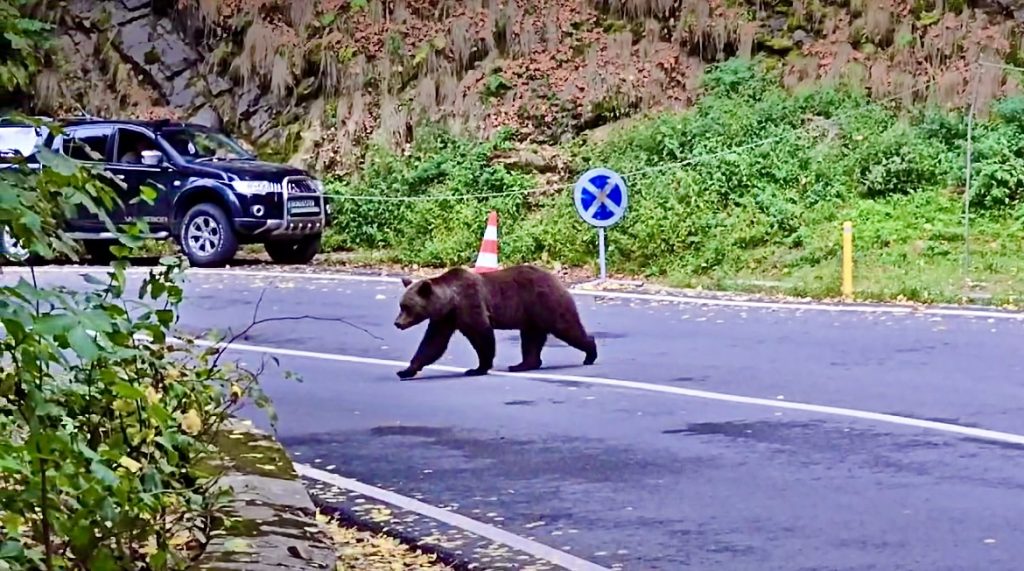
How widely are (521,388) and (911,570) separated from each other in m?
5.29

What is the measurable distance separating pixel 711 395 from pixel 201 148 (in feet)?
41.9

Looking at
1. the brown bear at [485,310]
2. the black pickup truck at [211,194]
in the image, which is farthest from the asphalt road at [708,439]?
the black pickup truck at [211,194]

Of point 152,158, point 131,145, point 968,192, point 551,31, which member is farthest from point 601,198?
point 551,31

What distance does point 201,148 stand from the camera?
22.1 m

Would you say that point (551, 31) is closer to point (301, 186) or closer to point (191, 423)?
point (301, 186)

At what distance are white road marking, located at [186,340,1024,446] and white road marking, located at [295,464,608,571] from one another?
0.97m

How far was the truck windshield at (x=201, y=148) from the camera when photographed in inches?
883

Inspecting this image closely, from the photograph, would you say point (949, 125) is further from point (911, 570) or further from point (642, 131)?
point (911, 570)

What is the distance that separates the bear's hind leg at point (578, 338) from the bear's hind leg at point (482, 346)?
1.63 feet

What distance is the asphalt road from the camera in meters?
7.09

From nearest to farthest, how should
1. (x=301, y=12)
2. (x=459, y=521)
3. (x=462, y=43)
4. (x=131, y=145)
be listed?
1. (x=459, y=521)
2. (x=131, y=145)
3. (x=462, y=43)
4. (x=301, y=12)

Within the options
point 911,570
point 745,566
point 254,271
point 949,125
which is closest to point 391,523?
point 745,566

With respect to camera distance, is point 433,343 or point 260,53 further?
point 260,53

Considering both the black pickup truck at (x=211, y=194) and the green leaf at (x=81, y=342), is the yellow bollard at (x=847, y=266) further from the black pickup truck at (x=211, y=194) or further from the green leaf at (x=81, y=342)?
the green leaf at (x=81, y=342)
